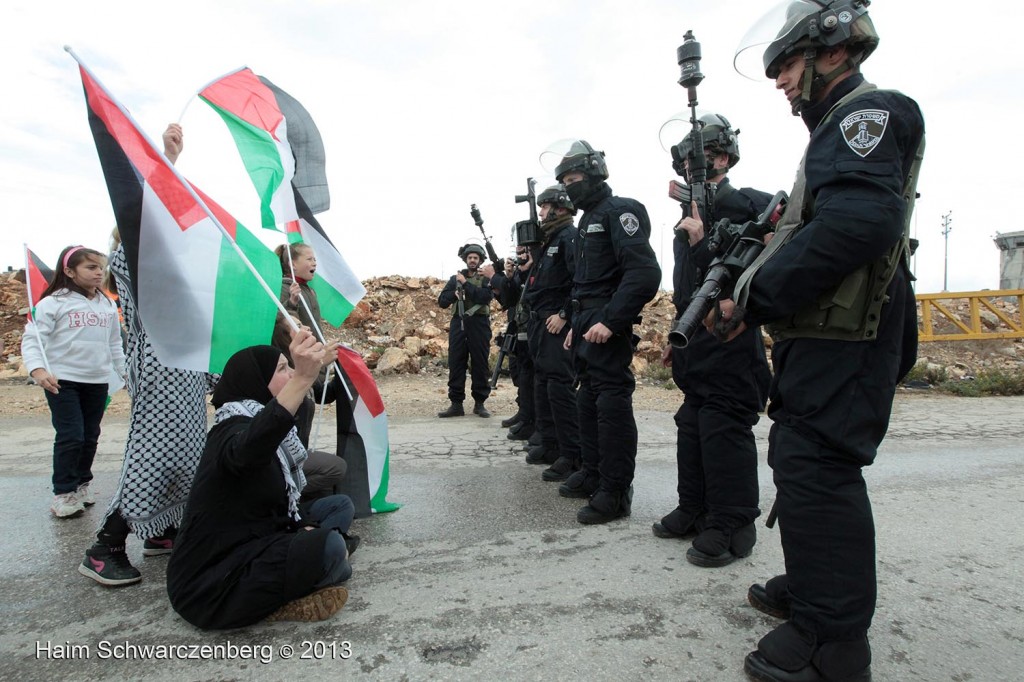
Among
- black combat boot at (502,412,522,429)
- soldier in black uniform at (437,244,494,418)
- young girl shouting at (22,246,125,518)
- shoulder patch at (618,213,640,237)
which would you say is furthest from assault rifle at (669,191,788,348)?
soldier in black uniform at (437,244,494,418)

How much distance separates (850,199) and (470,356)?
640 cm

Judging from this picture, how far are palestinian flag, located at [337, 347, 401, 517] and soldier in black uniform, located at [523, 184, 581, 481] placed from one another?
4.69ft

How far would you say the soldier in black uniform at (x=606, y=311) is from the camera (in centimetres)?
374

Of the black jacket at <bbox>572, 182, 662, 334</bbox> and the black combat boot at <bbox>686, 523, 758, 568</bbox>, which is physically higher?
the black jacket at <bbox>572, 182, 662, 334</bbox>

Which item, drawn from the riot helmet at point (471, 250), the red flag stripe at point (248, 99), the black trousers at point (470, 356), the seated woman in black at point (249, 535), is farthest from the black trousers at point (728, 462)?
the riot helmet at point (471, 250)

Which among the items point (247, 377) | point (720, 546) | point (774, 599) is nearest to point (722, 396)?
point (720, 546)

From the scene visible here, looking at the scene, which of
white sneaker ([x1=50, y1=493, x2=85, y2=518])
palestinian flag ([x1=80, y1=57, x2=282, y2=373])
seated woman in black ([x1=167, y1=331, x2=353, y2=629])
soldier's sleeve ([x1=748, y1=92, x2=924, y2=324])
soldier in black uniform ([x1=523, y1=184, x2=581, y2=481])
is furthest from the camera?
soldier in black uniform ([x1=523, y1=184, x2=581, y2=481])

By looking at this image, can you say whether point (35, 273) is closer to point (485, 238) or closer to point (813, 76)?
point (485, 238)

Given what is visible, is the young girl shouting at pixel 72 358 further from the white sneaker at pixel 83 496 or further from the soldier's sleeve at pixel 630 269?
the soldier's sleeve at pixel 630 269

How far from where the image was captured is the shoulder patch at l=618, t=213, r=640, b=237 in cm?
380

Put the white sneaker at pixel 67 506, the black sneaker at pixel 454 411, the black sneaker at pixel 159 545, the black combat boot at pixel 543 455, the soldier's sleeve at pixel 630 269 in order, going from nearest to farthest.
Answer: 1. the black sneaker at pixel 159 545
2. the soldier's sleeve at pixel 630 269
3. the white sneaker at pixel 67 506
4. the black combat boot at pixel 543 455
5. the black sneaker at pixel 454 411

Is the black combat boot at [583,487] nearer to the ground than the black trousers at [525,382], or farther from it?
nearer to the ground

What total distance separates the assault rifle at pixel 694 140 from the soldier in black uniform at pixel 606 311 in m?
0.66

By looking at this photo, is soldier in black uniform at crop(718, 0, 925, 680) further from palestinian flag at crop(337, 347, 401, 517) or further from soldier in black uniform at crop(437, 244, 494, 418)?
soldier in black uniform at crop(437, 244, 494, 418)
